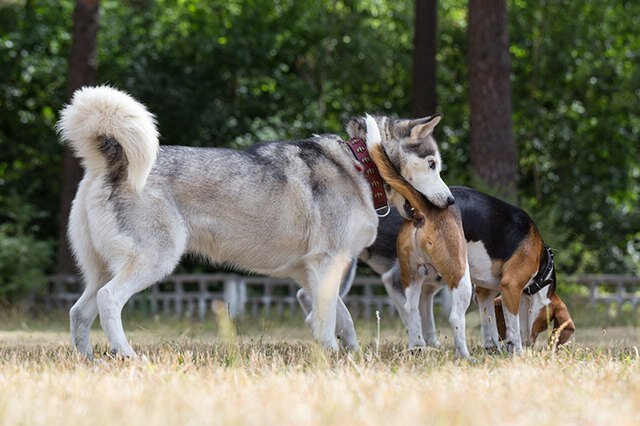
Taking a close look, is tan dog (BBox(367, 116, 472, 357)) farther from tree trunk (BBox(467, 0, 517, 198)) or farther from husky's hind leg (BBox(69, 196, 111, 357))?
tree trunk (BBox(467, 0, 517, 198))

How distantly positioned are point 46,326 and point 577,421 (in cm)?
1061

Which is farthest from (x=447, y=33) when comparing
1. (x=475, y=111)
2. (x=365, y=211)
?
(x=365, y=211)

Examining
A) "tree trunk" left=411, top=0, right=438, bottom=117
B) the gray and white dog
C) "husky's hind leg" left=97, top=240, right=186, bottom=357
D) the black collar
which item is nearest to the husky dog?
the gray and white dog

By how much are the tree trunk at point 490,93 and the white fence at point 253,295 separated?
2.77m

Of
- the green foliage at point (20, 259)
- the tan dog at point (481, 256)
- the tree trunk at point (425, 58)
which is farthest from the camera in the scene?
the tree trunk at point (425, 58)

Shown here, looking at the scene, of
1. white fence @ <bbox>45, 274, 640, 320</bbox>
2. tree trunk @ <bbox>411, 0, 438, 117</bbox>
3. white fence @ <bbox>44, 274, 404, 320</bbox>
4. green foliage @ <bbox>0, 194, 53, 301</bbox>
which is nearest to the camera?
green foliage @ <bbox>0, 194, 53, 301</bbox>

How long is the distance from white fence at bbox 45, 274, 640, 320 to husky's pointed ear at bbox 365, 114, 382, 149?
29.7 feet

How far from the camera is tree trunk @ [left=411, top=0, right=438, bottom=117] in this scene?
1705cm

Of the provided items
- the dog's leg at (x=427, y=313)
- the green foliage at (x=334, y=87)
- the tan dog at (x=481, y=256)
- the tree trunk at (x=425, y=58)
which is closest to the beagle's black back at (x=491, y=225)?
the tan dog at (x=481, y=256)

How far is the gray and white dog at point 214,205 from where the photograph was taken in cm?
670

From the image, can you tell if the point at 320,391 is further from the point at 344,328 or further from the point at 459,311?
the point at 344,328

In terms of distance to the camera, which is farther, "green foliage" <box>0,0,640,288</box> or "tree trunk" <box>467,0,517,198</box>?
"green foliage" <box>0,0,640,288</box>

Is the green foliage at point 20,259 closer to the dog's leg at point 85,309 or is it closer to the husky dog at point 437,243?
the dog's leg at point 85,309

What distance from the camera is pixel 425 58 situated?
56.1ft
